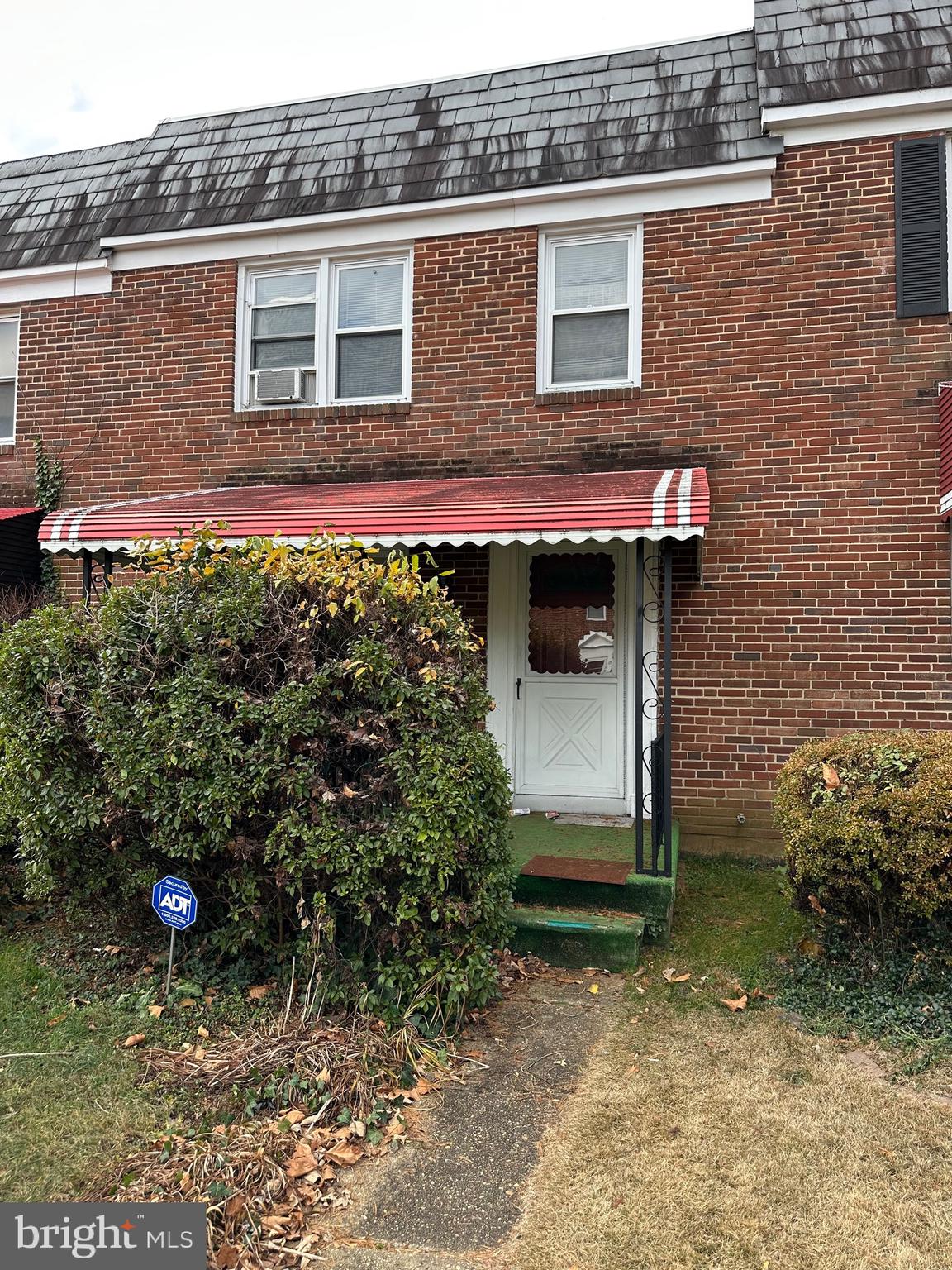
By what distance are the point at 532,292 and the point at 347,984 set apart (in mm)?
6130

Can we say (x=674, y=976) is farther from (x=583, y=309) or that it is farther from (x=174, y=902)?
(x=583, y=309)

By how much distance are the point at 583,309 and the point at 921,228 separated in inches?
108

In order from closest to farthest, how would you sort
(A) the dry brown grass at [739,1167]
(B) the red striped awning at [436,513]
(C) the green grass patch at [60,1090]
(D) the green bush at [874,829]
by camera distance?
(A) the dry brown grass at [739,1167] < (C) the green grass patch at [60,1090] < (D) the green bush at [874,829] < (B) the red striped awning at [436,513]

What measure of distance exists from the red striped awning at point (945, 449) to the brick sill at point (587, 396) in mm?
2361

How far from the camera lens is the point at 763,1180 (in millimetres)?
3201

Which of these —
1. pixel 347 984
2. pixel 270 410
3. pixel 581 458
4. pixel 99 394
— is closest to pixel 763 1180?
pixel 347 984

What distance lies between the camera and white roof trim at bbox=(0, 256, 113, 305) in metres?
9.20

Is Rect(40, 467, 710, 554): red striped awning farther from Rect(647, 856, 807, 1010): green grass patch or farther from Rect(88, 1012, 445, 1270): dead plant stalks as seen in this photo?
Rect(88, 1012, 445, 1270): dead plant stalks

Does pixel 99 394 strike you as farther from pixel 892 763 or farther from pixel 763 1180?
pixel 763 1180

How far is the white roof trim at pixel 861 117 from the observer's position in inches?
275

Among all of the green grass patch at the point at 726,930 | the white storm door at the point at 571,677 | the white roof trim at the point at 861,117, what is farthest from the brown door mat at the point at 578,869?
the white roof trim at the point at 861,117

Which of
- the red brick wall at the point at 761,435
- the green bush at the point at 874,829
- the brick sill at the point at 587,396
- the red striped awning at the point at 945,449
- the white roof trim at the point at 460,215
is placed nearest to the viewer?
the green bush at the point at 874,829

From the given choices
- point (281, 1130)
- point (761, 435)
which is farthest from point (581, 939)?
point (761, 435)

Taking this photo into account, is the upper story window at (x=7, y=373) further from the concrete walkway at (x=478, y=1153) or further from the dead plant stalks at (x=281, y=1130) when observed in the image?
the concrete walkway at (x=478, y=1153)
